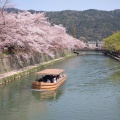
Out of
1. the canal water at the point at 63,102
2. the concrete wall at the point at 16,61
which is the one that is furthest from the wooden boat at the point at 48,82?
the concrete wall at the point at 16,61

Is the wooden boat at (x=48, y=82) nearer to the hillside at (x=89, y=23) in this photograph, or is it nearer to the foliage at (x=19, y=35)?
the foliage at (x=19, y=35)

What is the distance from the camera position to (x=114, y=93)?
25.2 m

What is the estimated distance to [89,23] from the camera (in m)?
177

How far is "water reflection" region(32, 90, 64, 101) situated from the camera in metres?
23.4

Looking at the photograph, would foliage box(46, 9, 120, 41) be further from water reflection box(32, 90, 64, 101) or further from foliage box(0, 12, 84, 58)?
water reflection box(32, 90, 64, 101)

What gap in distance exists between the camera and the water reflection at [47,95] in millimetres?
23438

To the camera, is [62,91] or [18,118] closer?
[18,118]

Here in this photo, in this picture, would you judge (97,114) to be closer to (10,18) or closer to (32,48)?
(10,18)

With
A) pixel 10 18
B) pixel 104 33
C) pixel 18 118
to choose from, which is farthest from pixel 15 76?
pixel 104 33

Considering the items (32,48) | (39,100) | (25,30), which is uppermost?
(25,30)

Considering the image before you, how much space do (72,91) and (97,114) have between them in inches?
311

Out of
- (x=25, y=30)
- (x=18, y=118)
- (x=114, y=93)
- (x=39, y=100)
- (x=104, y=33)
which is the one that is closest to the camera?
(x=18, y=118)

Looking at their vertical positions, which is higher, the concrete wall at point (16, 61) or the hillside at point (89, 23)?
the hillside at point (89, 23)

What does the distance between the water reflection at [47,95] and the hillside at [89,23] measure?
431ft
